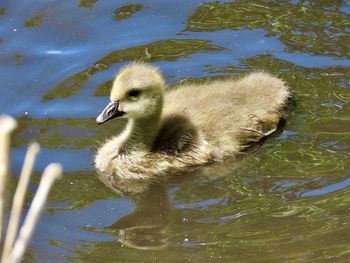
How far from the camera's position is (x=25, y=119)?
4.58 meters

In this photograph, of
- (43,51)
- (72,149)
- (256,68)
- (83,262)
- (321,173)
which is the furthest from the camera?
(43,51)

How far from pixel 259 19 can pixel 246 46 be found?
0.39 metres

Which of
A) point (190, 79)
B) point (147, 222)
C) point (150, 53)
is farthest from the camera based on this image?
point (150, 53)

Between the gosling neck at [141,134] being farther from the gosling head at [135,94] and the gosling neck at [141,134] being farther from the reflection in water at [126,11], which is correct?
the reflection in water at [126,11]

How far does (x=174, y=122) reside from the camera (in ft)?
13.8

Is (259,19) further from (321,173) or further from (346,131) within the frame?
(321,173)

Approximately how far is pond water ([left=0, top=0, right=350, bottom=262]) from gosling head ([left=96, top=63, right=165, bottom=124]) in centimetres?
38

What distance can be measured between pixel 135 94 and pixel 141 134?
25 cm

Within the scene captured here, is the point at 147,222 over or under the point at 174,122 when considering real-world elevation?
under

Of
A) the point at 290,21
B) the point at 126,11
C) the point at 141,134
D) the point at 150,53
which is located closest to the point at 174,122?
the point at 141,134

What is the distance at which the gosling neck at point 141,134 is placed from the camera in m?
4.20

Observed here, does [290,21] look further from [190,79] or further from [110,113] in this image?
[110,113]

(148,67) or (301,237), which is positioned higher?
(148,67)

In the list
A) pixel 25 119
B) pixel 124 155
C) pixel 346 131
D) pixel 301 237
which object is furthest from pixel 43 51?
pixel 301 237
